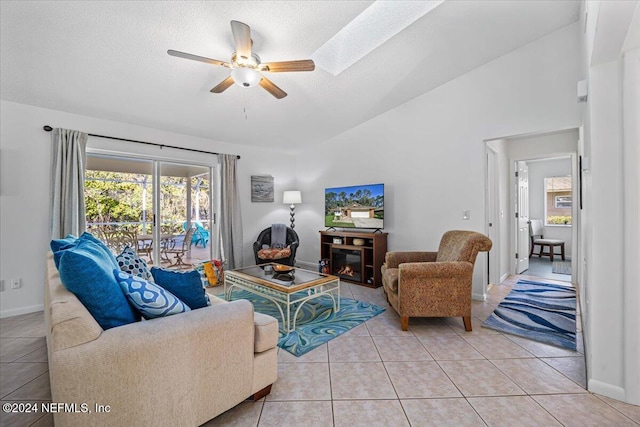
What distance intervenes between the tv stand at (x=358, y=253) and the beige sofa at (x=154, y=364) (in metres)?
2.72

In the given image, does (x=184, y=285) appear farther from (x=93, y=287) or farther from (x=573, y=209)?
(x=573, y=209)

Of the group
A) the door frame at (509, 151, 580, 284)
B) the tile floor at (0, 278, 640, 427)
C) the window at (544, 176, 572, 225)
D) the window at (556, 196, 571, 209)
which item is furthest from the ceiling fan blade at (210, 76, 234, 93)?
Result: the window at (556, 196, 571, 209)

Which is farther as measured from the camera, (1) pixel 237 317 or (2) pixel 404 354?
(2) pixel 404 354

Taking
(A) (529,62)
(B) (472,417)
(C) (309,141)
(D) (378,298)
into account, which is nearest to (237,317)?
(B) (472,417)

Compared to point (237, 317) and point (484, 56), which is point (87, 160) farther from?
point (484, 56)

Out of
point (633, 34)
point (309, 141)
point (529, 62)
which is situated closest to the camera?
point (633, 34)

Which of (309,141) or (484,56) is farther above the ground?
(484,56)

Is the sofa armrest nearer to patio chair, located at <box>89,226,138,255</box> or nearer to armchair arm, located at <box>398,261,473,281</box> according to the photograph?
armchair arm, located at <box>398,261,473,281</box>

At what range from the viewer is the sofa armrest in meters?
1.06

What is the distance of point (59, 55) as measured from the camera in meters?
2.49

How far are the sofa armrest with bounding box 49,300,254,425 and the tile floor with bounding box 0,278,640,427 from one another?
0.28 m

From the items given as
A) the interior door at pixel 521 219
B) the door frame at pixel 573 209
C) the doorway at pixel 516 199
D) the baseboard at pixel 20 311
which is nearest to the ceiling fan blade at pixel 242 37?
the doorway at pixel 516 199

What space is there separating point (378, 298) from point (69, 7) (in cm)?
400

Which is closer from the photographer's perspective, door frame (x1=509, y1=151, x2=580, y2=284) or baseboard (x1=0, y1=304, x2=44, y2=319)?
baseboard (x1=0, y1=304, x2=44, y2=319)
